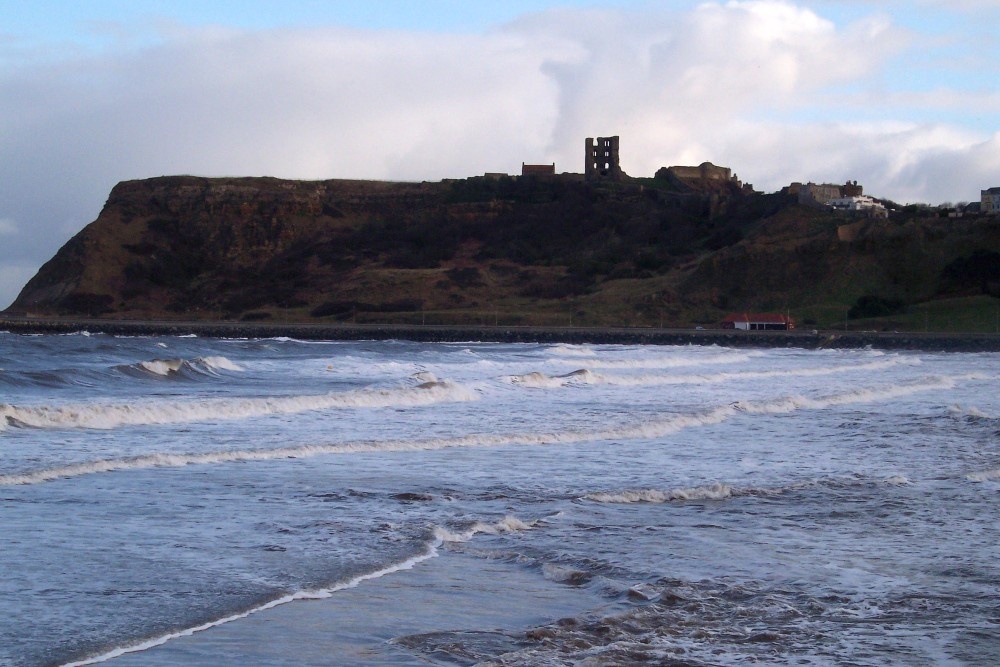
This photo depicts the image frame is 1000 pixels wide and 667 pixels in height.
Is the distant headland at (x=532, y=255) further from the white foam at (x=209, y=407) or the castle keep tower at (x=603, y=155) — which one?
the white foam at (x=209, y=407)

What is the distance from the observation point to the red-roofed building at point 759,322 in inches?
2392

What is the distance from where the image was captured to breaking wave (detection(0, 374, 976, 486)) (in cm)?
1212

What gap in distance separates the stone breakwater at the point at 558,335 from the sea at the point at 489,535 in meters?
33.2

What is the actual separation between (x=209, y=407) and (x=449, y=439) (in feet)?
16.6

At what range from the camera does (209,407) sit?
18.4m

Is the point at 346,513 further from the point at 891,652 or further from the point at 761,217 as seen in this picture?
the point at 761,217

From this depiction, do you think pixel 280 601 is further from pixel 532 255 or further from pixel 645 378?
pixel 532 255

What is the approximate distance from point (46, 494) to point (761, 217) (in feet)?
267

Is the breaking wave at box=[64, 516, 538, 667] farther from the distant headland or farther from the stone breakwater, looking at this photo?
the distant headland

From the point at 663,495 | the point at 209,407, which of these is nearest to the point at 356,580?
the point at 663,495

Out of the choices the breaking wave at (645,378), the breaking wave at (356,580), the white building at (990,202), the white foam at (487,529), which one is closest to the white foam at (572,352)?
the breaking wave at (645,378)

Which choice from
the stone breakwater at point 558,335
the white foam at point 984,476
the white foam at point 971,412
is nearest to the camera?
the white foam at point 984,476

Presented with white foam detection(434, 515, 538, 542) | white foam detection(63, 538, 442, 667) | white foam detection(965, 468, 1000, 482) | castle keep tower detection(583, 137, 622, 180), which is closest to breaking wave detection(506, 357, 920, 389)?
white foam detection(965, 468, 1000, 482)

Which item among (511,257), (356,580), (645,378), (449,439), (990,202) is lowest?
(356,580)
